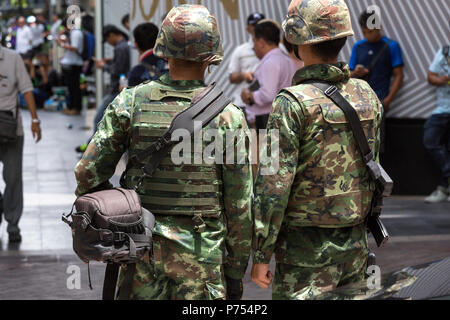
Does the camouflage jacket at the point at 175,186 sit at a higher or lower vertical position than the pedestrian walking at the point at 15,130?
higher

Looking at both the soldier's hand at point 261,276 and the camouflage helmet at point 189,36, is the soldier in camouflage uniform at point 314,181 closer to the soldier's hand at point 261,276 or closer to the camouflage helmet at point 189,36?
the soldier's hand at point 261,276

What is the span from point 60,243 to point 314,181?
494 centimetres

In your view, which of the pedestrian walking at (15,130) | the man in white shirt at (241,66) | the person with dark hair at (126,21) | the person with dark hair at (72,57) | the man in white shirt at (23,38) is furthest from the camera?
Result: the man in white shirt at (23,38)

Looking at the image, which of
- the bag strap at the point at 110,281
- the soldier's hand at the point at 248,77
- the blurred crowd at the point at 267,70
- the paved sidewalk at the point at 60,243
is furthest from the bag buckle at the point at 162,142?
the soldier's hand at the point at 248,77

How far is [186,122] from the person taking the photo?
3.83 meters

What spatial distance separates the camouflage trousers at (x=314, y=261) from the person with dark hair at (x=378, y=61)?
6.17m

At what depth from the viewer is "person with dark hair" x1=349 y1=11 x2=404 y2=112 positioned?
10.1 meters

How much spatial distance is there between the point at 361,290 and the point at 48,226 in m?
6.31

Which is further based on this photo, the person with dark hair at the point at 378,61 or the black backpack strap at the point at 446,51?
the person with dark hair at the point at 378,61

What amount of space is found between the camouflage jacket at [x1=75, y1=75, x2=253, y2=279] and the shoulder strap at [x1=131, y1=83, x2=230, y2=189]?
4 cm

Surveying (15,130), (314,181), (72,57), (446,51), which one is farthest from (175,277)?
(72,57)

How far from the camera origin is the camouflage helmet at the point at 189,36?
3.89 meters
